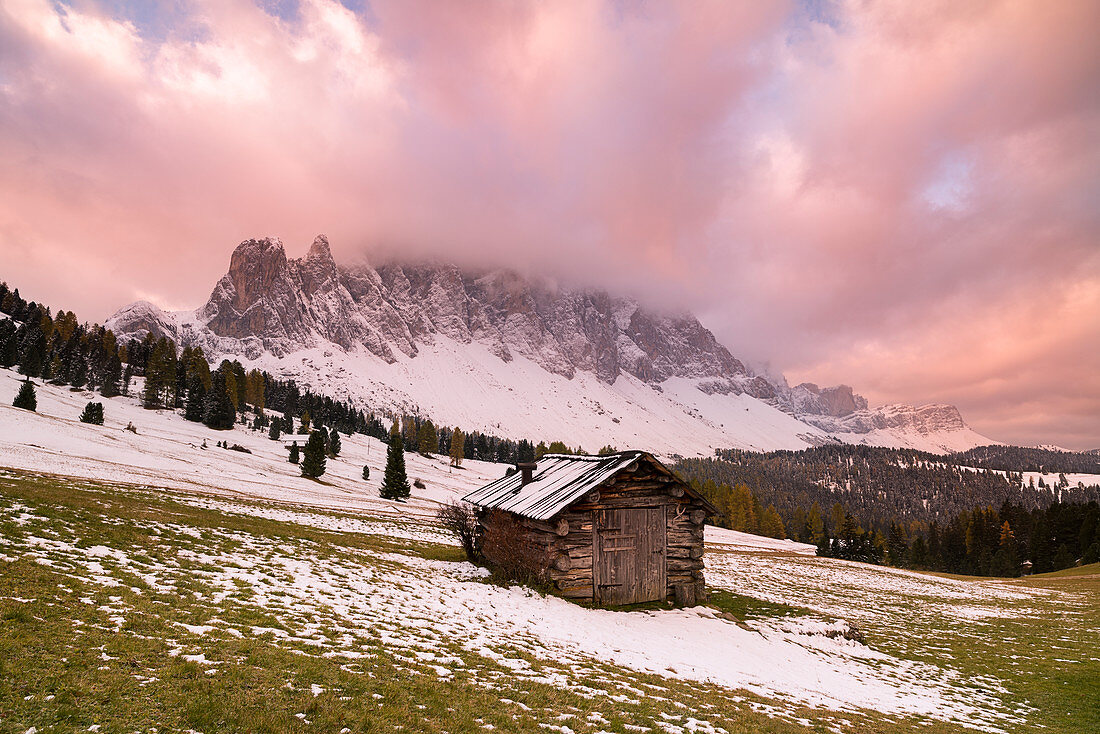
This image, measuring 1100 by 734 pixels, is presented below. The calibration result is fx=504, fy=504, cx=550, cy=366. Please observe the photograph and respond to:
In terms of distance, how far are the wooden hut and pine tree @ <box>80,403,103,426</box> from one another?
7510cm

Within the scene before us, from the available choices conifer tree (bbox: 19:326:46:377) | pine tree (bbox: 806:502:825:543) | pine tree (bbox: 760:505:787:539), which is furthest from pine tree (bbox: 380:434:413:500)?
pine tree (bbox: 806:502:825:543)

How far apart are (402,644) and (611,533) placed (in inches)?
472

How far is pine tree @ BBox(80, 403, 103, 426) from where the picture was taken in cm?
6981

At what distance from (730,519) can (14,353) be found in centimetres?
15649

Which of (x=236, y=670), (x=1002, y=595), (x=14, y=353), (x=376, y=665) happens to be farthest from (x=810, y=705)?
(x=14, y=353)

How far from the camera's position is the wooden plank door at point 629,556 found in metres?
22.0

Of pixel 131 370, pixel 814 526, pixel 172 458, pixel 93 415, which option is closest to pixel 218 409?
pixel 93 415

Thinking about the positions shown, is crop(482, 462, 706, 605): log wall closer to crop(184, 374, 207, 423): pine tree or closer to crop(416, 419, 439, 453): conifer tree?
crop(184, 374, 207, 423): pine tree

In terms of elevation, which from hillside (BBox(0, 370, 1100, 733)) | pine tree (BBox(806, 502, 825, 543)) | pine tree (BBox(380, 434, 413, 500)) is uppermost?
hillside (BBox(0, 370, 1100, 733))

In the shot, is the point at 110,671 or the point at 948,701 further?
the point at 948,701

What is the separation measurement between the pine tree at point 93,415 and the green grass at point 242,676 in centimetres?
6858

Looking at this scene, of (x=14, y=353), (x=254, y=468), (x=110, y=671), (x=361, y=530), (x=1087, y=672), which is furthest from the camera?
(x=14, y=353)

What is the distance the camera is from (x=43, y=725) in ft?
20.0

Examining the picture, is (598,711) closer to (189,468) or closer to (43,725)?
(43,725)
